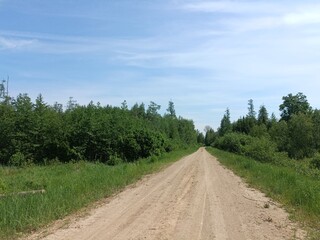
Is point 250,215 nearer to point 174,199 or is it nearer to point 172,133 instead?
point 174,199

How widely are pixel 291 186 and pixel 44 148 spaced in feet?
103

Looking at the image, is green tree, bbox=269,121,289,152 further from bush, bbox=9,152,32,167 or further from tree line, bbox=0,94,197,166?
bush, bbox=9,152,32,167

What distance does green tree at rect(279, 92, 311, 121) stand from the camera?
111938 mm

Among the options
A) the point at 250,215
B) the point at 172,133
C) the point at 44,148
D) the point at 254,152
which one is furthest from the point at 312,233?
the point at 172,133

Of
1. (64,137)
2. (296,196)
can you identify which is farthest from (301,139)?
(296,196)

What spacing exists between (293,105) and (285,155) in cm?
5817

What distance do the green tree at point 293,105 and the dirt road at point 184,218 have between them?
102 meters

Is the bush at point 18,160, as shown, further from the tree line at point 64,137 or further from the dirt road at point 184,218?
the dirt road at point 184,218

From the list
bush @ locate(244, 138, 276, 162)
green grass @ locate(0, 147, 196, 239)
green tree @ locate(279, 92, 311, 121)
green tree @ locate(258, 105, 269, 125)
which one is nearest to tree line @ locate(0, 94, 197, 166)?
bush @ locate(244, 138, 276, 162)

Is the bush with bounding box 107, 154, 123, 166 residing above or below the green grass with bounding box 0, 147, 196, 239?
above

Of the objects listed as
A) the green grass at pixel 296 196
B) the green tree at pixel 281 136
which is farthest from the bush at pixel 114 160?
the green tree at pixel 281 136

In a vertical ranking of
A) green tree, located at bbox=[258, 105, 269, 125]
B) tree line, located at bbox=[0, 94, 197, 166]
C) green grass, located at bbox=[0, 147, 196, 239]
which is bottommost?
green grass, located at bbox=[0, 147, 196, 239]

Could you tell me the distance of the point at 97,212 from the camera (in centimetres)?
1234

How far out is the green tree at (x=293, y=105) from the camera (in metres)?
112
